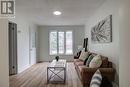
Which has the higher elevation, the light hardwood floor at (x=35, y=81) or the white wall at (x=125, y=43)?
the white wall at (x=125, y=43)

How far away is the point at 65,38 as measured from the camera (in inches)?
462

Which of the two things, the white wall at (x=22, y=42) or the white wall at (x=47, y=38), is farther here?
the white wall at (x=47, y=38)

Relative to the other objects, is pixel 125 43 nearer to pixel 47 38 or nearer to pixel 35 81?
pixel 35 81

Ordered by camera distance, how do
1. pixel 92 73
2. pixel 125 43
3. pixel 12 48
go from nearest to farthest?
1. pixel 125 43
2. pixel 92 73
3. pixel 12 48

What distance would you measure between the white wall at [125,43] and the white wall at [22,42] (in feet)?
16.2

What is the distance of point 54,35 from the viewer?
11.8 metres

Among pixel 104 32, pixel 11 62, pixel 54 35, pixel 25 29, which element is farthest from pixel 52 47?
pixel 104 32

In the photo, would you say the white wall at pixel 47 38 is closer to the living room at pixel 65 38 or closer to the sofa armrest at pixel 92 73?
the living room at pixel 65 38

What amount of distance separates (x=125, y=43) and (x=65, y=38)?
9331 mm

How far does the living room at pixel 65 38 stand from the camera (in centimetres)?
267

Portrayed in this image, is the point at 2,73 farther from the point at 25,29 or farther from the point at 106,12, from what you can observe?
the point at 25,29

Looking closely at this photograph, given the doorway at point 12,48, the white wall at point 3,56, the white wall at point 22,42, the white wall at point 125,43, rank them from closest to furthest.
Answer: the white wall at point 125,43
the white wall at point 3,56
the doorway at point 12,48
the white wall at point 22,42

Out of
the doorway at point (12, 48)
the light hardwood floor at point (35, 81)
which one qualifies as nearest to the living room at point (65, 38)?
the light hardwood floor at point (35, 81)

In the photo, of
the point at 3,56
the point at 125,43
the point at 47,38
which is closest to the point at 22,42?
the point at 47,38
